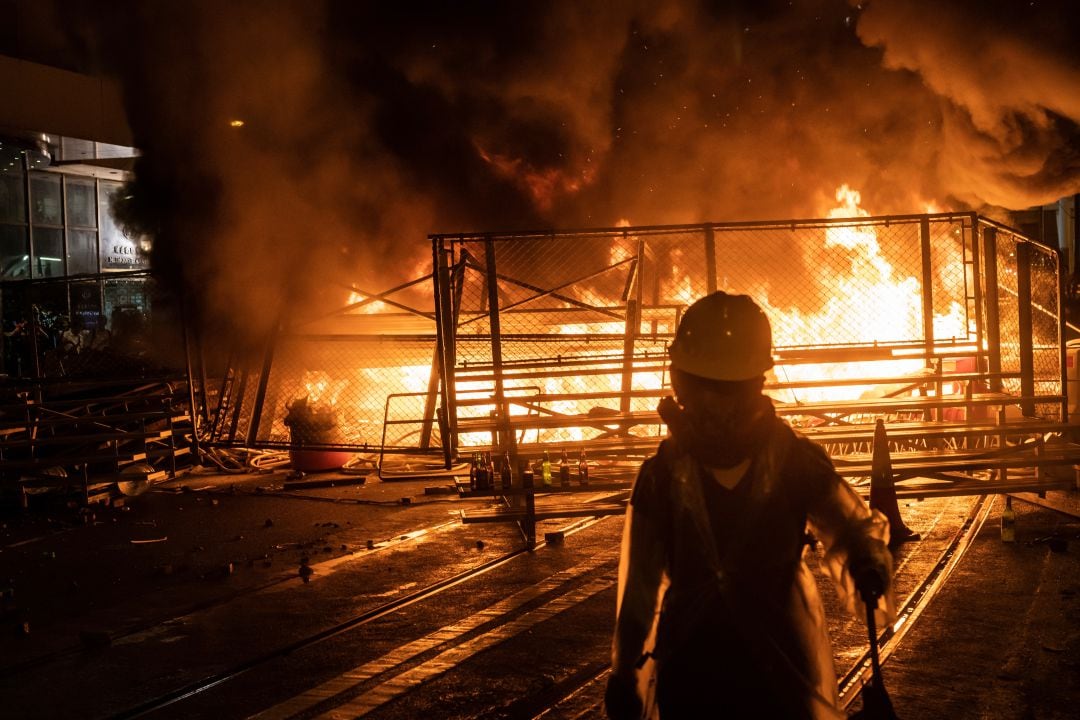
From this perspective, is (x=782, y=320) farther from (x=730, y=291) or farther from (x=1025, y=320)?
(x=1025, y=320)

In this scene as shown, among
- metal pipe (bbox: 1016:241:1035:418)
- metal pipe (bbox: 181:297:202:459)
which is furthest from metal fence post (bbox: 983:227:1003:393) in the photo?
metal pipe (bbox: 181:297:202:459)

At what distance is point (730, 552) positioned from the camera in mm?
2291

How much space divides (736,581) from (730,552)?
7cm

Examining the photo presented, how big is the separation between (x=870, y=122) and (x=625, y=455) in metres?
15.1

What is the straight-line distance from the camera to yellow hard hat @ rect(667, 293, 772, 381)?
2.36m

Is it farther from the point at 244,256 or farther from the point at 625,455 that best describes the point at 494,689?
the point at 244,256

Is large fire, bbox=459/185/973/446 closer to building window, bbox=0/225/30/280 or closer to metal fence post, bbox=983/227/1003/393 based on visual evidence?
metal fence post, bbox=983/227/1003/393

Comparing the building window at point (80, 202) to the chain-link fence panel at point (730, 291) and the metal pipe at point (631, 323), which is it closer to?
the chain-link fence panel at point (730, 291)

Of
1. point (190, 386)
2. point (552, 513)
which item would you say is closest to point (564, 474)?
point (552, 513)

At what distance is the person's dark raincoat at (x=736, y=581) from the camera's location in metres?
2.20

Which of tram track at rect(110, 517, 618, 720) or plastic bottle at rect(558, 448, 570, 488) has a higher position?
plastic bottle at rect(558, 448, 570, 488)

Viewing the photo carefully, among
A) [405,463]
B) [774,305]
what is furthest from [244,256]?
[774,305]

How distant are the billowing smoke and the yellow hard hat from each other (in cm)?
1245

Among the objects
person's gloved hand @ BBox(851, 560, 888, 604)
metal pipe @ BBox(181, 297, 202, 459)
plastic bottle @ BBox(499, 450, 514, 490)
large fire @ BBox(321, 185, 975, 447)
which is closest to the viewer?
person's gloved hand @ BBox(851, 560, 888, 604)
